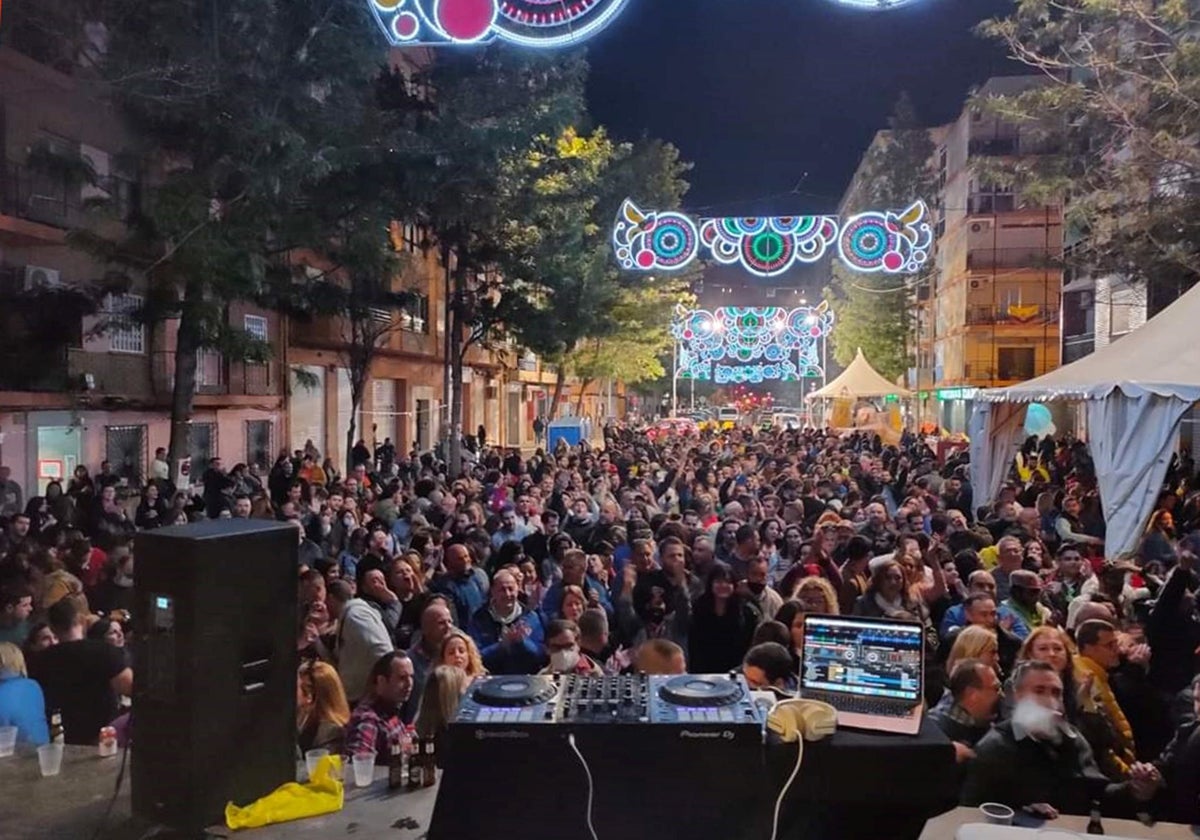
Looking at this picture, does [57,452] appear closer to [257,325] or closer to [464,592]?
[257,325]

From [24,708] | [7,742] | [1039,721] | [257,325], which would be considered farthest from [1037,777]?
[257,325]

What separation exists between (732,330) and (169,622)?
47.3 metres

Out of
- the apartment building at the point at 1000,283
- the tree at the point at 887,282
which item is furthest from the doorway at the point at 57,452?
the tree at the point at 887,282

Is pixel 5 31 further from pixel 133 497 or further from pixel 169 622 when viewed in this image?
pixel 169 622

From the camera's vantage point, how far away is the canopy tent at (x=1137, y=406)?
356 inches

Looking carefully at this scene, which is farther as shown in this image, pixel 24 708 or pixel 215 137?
pixel 215 137

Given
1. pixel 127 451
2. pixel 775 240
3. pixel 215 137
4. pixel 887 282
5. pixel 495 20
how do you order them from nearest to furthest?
pixel 495 20 → pixel 215 137 → pixel 127 451 → pixel 775 240 → pixel 887 282

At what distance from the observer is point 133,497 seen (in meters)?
16.5

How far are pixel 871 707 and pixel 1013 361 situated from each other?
46.2 m

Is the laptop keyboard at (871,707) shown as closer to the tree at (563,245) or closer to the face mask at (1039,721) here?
the face mask at (1039,721)

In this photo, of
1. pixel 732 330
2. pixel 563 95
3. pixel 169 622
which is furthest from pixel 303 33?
pixel 732 330

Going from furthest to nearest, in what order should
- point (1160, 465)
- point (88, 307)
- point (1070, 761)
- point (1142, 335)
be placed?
1. point (88, 307)
2. point (1142, 335)
3. point (1160, 465)
4. point (1070, 761)

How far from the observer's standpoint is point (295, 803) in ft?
9.70

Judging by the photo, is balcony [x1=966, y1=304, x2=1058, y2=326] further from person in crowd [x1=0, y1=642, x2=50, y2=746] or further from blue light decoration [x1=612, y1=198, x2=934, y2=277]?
person in crowd [x1=0, y1=642, x2=50, y2=746]
